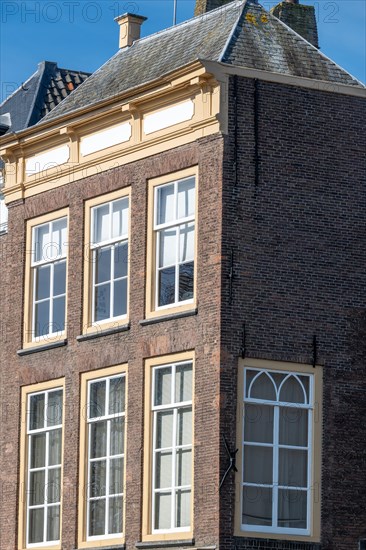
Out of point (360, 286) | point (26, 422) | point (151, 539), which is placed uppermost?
point (360, 286)

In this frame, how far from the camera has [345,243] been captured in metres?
27.7

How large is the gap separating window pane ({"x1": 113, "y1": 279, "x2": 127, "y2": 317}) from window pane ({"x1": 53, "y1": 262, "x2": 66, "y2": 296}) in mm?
1650

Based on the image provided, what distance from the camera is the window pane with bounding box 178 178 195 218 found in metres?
27.6

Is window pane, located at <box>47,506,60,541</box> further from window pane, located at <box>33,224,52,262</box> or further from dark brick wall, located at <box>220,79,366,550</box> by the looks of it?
dark brick wall, located at <box>220,79,366,550</box>

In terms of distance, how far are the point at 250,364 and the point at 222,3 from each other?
28.5 ft

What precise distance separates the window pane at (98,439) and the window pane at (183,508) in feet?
7.54

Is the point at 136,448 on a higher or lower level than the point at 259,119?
lower

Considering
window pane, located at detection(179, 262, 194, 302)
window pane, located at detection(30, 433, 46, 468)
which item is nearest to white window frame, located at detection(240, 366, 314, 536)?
window pane, located at detection(179, 262, 194, 302)

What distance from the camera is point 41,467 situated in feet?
98.8

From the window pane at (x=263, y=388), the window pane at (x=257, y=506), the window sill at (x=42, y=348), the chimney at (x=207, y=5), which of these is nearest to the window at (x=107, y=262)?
the window sill at (x=42, y=348)

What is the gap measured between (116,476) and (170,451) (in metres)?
1.58

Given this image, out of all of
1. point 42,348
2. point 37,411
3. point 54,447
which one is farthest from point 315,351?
point 37,411

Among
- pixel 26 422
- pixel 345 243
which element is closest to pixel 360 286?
pixel 345 243

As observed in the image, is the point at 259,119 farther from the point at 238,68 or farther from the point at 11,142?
the point at 11,142
